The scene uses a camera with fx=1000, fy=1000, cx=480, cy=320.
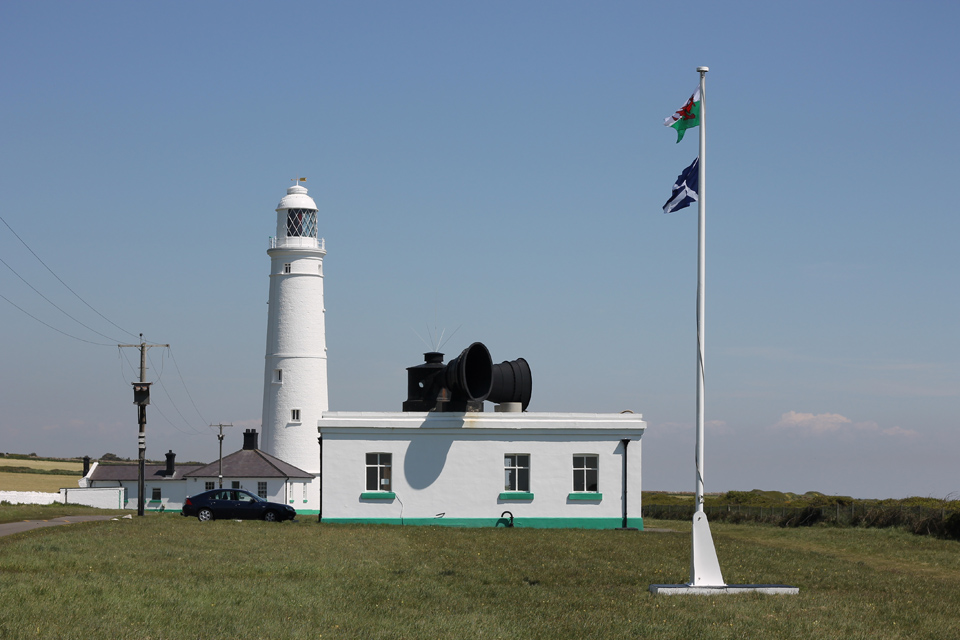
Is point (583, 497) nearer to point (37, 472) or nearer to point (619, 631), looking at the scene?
point (619, 631)

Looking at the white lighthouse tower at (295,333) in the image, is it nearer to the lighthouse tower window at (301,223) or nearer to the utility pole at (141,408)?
the lighthouse tower window at (301,223)

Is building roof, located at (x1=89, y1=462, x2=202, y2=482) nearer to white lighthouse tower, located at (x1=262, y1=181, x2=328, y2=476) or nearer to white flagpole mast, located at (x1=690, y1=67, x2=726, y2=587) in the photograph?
white lighthouse tower, located at (x1=262, y1=181, x2=328, y2=476)

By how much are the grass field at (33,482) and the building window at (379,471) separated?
4679cm

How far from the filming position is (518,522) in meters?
35.1

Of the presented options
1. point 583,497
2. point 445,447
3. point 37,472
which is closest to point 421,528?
point 445,447

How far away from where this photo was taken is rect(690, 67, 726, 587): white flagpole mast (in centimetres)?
1773

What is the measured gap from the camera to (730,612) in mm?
15102

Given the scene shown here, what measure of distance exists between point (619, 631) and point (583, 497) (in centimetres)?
2207

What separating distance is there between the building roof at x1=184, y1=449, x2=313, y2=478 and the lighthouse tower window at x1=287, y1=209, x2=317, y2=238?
13.1 meters

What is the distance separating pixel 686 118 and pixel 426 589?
408 inches

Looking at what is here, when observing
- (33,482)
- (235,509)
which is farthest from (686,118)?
(33,482)

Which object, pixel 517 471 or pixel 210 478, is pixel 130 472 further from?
pixel 517 471

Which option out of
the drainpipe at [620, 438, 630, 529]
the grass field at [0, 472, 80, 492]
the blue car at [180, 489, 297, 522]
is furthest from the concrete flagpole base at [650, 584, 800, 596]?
the grass field at [0, 472, 80, 492]

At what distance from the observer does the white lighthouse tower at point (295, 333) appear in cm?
5406
